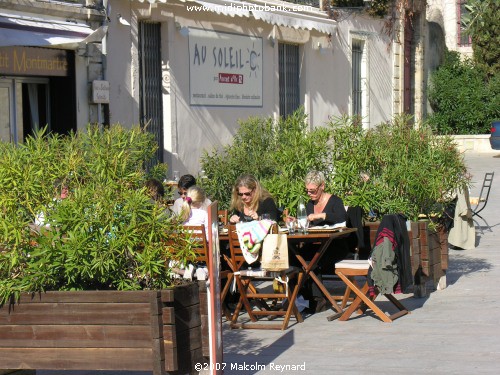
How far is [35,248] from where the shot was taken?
645 centimetres

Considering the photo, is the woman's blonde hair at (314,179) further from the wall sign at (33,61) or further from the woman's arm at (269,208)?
the wall sign at (33,61)

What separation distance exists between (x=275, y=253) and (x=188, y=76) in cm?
802

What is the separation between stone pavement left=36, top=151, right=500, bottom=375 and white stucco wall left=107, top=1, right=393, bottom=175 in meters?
6.02

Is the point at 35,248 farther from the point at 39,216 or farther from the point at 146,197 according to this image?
the point at 146,197

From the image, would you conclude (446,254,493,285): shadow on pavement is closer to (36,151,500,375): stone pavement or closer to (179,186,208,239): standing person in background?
(36,151,500,375): stone pavement

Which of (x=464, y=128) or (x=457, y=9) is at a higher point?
(x=457, y=9)

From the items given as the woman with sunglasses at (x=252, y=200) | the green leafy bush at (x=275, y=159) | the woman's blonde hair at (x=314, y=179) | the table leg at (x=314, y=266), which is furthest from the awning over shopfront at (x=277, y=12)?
the table leg at (x=314, y=266)

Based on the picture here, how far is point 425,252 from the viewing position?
35.2ft

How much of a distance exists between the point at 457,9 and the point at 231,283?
2500 centimetres

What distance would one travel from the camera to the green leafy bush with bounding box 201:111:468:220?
11.0 meters

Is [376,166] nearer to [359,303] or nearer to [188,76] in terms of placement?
[359,303]

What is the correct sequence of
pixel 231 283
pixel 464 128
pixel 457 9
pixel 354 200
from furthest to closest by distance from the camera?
pixel 457 9 < pixel 464 128 < pixel 354 200 < pixel 231 283

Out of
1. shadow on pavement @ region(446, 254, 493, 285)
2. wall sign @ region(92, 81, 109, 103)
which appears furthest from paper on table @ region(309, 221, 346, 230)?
wall sign @ region(92, 81, 109, 103)

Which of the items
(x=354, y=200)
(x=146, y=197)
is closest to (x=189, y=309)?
(x=146, y=197)
